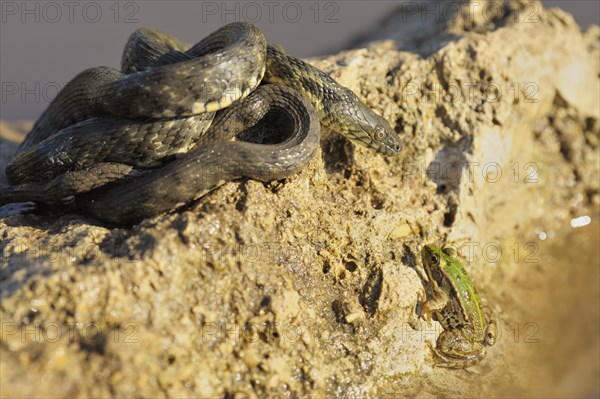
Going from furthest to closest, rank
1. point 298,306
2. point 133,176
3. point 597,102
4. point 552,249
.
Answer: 1. point 597,102
2. point 552,249
3. point 133,176
4. point 298,306

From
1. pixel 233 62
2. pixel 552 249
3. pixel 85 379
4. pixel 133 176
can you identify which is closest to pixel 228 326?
pixel 85 379

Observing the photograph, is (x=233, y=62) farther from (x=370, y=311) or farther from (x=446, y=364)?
(x=446, y=364)

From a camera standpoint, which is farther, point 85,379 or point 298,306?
point 298,306

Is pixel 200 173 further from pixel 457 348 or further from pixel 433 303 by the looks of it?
pixel 457 348

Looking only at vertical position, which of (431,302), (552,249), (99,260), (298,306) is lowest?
(552,249)
